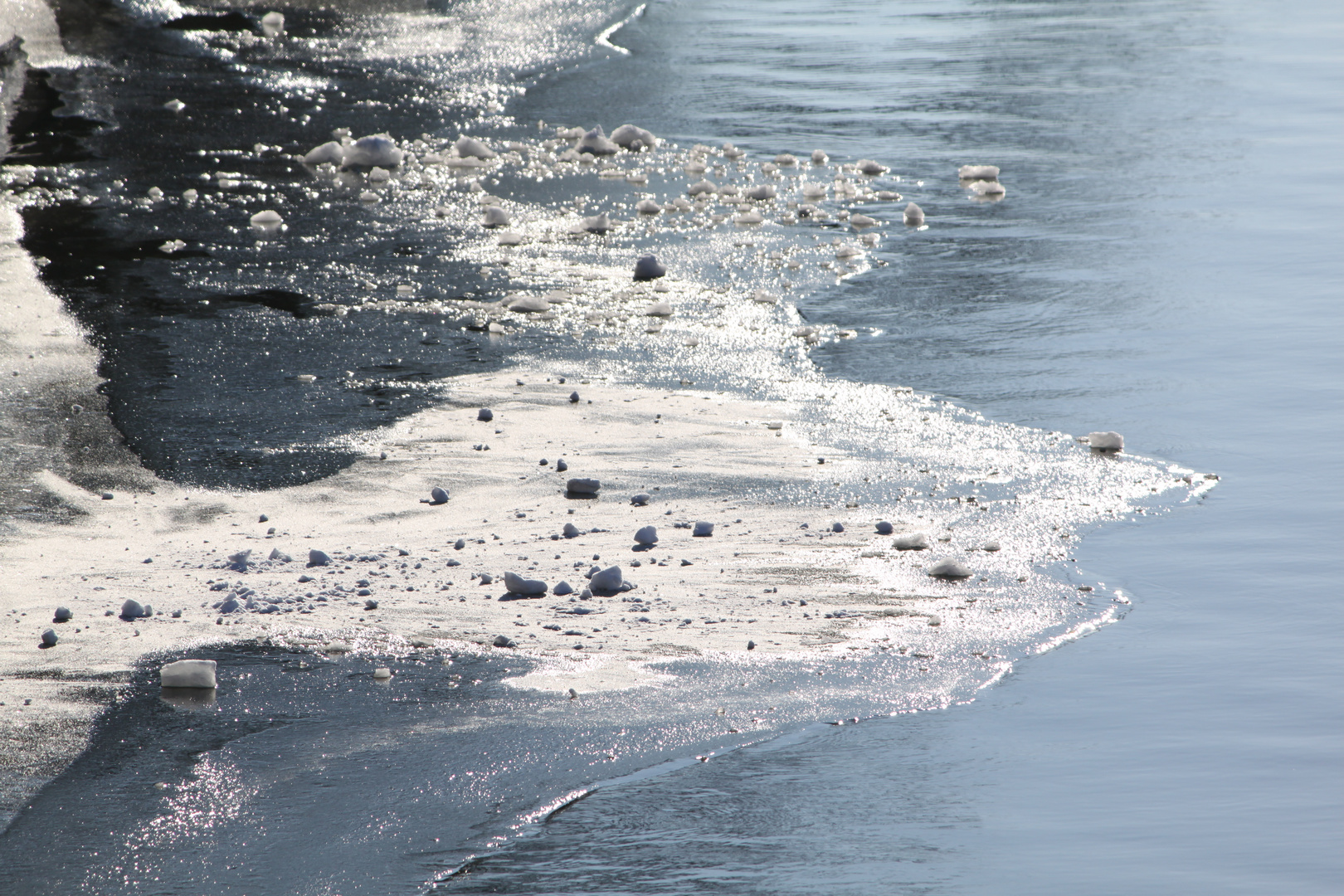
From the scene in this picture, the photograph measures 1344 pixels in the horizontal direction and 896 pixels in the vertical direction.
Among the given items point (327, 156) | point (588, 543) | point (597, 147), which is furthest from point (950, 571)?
point (327, 156)

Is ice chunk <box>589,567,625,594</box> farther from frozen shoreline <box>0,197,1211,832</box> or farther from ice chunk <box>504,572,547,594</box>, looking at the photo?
ice chunk <box>504,572,547,594</box>

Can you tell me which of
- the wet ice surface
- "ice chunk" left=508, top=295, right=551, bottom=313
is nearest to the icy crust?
the wet ice surface

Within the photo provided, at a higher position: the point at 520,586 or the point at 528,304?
the point at 528,304

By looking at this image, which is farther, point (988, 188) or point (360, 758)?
point (988, 188)

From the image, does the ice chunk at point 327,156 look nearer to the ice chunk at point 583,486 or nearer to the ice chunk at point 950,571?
the ice chunk at point 583,486

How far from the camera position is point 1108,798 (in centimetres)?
321

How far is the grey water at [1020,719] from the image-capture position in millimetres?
2971

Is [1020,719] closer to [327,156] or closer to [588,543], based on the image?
[588,543]

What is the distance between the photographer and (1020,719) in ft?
11.6

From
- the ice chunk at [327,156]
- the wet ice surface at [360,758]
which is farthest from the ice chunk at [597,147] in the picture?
the wet ice surface at [360,758]

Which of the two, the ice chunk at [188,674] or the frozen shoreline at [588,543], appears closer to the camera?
the ice chunk at [188,674]

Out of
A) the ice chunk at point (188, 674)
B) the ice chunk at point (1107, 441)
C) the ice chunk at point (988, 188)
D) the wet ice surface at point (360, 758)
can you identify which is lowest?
the wet ice surface at point (360, 758)

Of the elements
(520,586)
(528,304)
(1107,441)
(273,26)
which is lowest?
(520,586)

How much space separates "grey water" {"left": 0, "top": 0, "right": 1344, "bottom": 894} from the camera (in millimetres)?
2971
